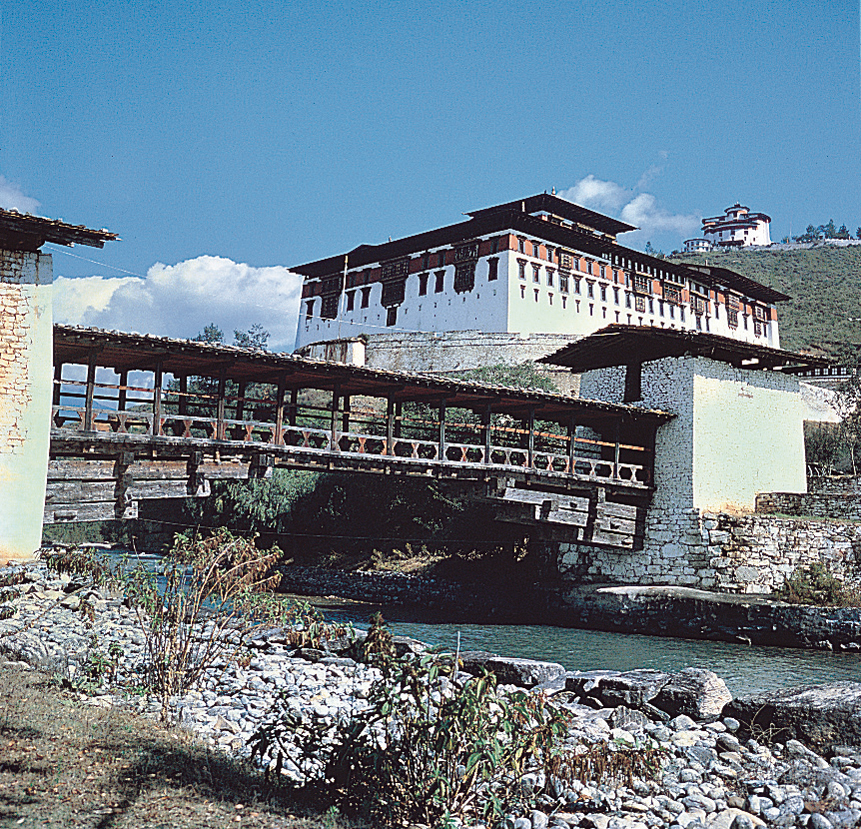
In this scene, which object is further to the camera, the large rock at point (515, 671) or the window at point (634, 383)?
the window at point (634, 383)

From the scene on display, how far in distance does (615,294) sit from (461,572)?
25634 millimetres

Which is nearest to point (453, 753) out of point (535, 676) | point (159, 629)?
point (159, 629)

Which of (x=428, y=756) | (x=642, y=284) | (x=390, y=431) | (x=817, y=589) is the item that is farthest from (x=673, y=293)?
(x=428, y=756)

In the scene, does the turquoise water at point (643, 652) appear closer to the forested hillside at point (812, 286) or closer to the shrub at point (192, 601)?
the shrub at point (192, 601)

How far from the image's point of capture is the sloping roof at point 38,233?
35.5 ft

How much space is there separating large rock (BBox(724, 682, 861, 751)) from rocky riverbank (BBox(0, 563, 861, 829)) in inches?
0.5

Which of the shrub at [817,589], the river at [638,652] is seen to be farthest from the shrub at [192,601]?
the shrub at [817,589]

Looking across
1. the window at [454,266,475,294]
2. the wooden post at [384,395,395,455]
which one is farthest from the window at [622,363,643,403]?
the window at [454,266,475,294]

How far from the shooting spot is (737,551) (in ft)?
58.0

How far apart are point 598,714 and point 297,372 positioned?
27.6 ft

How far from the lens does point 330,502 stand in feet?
89.9

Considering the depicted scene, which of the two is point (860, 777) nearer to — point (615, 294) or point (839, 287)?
point (615, 294)

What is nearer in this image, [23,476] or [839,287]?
[23,476]

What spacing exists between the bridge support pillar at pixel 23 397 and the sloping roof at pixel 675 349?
12466mm
